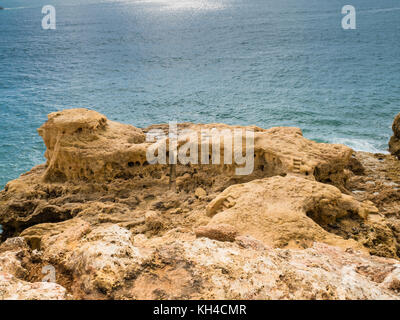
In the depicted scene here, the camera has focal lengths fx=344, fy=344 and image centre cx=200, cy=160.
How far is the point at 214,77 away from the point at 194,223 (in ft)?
84.1

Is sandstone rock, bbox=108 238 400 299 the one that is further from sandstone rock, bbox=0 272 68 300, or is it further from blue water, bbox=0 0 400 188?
blue water, bbox=0 0 400 188

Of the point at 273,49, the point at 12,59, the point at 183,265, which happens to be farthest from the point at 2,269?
the point at 12,59

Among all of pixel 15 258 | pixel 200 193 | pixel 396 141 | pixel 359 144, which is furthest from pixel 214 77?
pixel 15 258

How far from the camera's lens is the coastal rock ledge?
2.76 meters

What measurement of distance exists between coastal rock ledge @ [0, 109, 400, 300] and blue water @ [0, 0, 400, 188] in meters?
9.08

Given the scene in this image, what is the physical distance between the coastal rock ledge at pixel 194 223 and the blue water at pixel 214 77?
908cm

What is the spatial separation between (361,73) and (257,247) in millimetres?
28409

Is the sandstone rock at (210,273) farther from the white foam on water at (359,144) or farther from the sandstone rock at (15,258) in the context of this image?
the white foam on water at (359,144)

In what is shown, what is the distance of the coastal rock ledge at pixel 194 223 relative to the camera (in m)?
2.76

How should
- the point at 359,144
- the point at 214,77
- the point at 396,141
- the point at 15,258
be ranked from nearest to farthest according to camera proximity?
the point at 15,258
the point at 396,141
the point at 359,144
the point at 214,77

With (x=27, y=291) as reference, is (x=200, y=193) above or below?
below

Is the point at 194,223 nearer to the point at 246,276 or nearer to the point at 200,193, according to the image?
the point at 200,193

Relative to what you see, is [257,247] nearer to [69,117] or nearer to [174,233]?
[174,233]

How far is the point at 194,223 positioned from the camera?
6082mm
